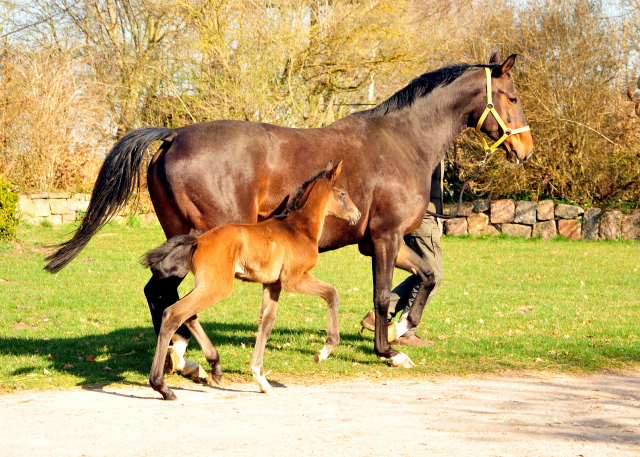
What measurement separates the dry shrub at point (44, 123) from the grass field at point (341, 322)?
401 cm

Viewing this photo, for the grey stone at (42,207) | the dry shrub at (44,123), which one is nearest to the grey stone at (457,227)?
the dry shrub at (44,123)

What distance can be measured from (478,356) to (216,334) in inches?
122

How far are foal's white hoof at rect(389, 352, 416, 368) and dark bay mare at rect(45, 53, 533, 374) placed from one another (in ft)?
0.05

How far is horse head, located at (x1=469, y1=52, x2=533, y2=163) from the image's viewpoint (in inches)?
272

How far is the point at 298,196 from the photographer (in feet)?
18.5

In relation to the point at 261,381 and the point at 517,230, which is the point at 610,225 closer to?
the point at 517,230

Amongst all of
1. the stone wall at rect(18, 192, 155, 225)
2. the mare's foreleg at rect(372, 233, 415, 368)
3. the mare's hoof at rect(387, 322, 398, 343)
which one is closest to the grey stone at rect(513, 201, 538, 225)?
the stone wall at rect(18, 192, 155, 225)

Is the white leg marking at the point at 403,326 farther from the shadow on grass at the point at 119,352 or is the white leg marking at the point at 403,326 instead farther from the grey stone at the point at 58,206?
the grey stone at the point at 58,206

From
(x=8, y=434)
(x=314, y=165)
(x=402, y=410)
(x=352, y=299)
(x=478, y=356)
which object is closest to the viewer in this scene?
(x=8, y=434)

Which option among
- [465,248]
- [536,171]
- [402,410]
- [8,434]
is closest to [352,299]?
[402,410]

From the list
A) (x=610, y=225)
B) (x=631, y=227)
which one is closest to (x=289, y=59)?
(x=610, y=225)

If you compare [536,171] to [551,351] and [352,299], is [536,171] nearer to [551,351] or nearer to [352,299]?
[352,299]

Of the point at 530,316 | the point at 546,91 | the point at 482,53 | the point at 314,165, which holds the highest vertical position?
the point at 482,53

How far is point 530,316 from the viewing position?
29.5 feet
